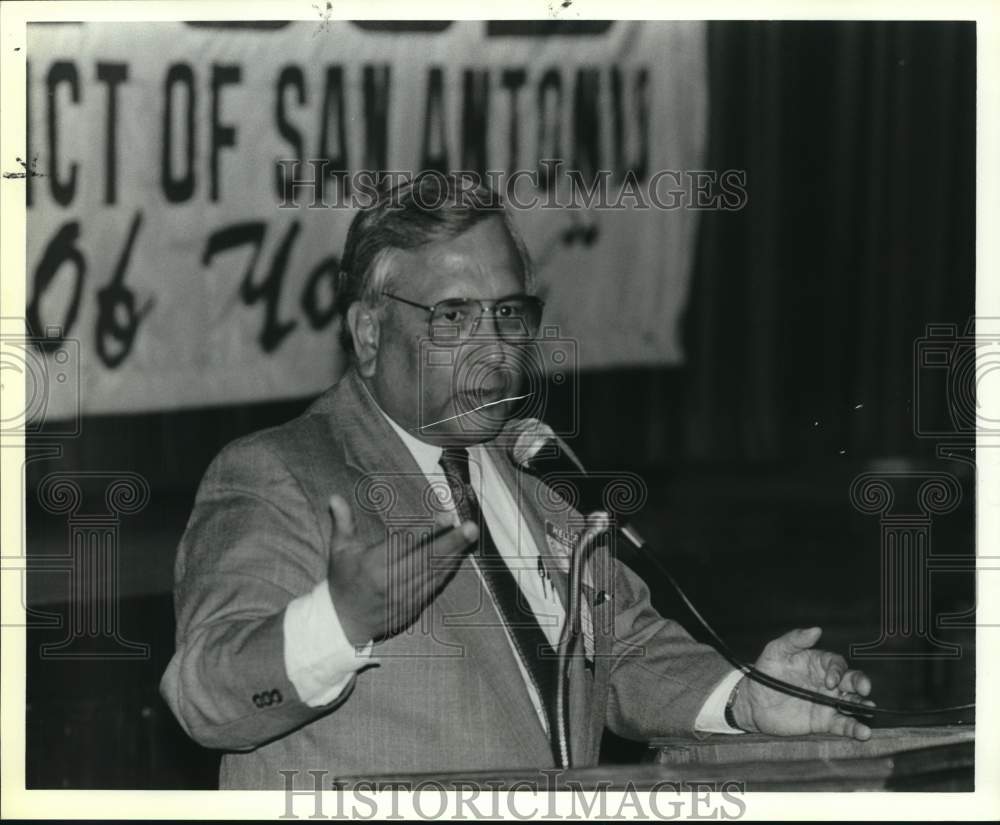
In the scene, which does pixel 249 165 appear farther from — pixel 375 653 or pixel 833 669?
pixel 833 669

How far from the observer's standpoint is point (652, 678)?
2910mm

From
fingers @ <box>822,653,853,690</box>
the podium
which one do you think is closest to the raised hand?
the podium

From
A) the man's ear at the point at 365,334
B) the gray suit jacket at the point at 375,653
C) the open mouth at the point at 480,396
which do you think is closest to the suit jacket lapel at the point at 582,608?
the gray suit jacket at the point at 375,653

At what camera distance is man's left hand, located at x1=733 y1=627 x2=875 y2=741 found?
2.87 m

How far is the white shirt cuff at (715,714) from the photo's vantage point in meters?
2.90

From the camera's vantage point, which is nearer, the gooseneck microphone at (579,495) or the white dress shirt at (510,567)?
the white dress shirt at (510,567)

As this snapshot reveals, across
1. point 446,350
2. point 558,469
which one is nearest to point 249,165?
point 446,350

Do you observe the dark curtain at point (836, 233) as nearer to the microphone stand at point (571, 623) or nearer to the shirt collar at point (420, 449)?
the microphone stand at point (571, 623)

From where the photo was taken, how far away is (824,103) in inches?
121

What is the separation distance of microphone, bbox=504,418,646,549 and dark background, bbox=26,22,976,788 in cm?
6

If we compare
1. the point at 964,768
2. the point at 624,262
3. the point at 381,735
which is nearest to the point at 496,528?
the point at 381,735

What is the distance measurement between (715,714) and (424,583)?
780 mm

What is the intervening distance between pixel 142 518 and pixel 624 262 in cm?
135

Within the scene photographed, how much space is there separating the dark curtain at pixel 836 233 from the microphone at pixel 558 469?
10.2 inches
